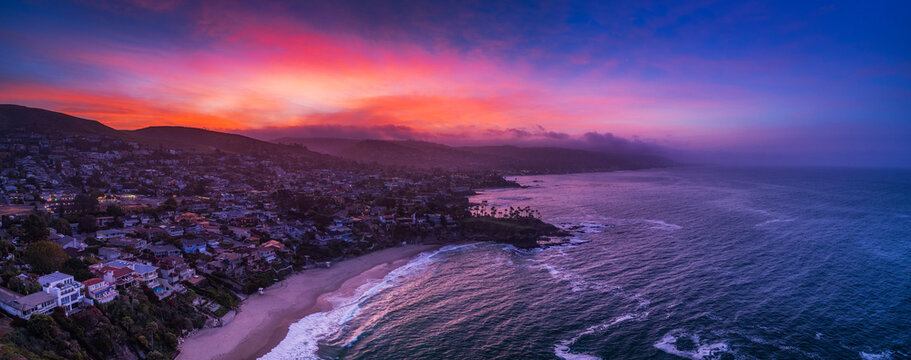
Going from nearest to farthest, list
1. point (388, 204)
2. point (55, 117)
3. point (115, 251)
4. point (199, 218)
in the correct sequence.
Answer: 1. point (115, 251)
2. point (199, 218)
3. point (388, 204)
4. point (55, 117)

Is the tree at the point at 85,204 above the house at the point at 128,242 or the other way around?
above

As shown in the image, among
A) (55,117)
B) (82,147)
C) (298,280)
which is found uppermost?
(55,117)

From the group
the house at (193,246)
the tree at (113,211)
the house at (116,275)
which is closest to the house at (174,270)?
the house at (116,275)

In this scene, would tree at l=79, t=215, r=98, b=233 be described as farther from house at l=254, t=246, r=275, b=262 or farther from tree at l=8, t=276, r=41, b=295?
tree at l=8, t=276, r=41, b=295

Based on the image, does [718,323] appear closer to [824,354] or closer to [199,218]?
[824,354]

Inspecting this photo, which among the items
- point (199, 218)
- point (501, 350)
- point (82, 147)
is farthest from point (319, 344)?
point (82, 147)

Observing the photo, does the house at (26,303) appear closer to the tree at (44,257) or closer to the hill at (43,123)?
the tree at (44,257)

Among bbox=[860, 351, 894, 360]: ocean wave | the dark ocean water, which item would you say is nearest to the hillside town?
the dark ocean water

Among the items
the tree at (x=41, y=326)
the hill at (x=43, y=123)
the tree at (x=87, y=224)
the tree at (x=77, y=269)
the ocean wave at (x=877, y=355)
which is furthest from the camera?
the hill at (x=43, y=123)
